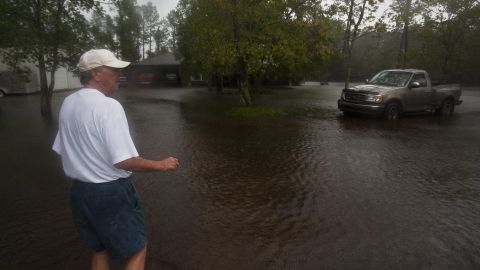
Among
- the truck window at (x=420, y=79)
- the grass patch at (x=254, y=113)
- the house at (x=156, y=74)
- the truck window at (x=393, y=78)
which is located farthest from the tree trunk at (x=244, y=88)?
the house at (x=156, y=74)

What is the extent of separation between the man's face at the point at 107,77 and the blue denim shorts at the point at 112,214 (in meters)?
0.66

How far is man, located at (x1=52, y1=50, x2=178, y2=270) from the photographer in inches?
90.1

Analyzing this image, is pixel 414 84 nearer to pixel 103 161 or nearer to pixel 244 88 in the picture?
pixel 244 88

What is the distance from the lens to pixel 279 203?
537 centimetres

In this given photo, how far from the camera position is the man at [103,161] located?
90.1 inches

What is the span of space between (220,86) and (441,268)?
3103 cm

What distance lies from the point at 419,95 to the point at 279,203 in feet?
37.0

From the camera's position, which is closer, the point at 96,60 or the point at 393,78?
the point at 96,60

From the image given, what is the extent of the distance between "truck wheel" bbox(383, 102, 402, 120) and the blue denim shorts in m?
12.6

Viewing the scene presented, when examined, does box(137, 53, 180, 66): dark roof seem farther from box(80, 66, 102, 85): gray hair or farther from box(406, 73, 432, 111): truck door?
box(80, 66, 102, 85): gray hair

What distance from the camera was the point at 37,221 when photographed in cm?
468

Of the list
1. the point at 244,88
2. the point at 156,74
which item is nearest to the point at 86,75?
the point at 244,88

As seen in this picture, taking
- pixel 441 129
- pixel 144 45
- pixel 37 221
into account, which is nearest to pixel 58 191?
pixel 37 221

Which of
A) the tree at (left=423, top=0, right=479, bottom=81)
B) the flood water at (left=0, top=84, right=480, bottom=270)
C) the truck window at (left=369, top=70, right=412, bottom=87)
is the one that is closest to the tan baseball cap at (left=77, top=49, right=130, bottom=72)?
Answer: the flood water at (left=0, top=84, right=480, bottom=270)
